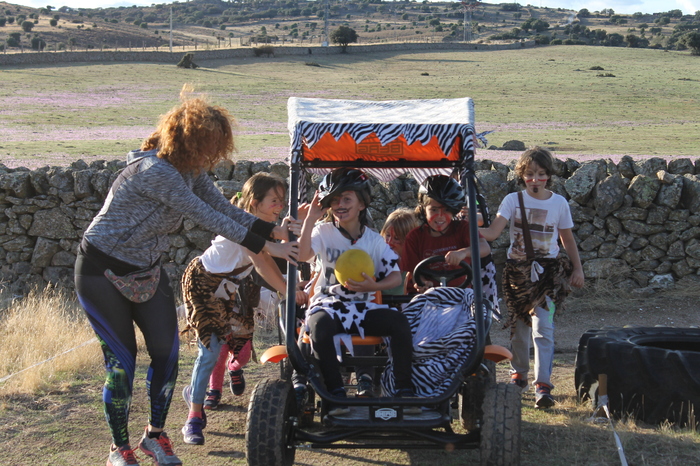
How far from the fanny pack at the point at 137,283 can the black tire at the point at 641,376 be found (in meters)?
3.11

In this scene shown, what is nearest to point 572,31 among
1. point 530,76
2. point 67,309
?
point 530,76

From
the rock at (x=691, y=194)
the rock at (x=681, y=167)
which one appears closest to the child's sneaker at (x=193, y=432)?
the rock at (x=691, y=194)

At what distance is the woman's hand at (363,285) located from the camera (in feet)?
15.3

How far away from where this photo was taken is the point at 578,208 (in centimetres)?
909

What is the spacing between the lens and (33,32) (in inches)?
3059

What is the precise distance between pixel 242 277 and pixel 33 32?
81.5 metres

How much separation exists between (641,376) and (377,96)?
25.3 meters

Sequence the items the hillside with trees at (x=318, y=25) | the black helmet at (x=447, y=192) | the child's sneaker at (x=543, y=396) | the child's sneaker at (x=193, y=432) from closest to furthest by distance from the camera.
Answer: the child's sneaker at (x=193, y=432) → the black helmet at (x=447, y=192) → the child's sneaker at (x=543, y=396) → the hillside with trees at (x=318, y=25)

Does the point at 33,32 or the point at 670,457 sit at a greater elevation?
the point at 33,32

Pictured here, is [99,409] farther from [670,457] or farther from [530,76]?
[530,76]

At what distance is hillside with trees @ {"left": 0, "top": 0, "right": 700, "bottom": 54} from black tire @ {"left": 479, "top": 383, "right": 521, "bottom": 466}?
6034cm

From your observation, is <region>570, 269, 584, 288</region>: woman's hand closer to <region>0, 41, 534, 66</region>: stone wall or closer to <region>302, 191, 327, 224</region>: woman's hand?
<region>302, 191, 327, 224</region>: woman's hand

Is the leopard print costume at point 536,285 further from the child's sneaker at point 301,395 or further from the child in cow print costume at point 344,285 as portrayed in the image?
the child's sneaker at point 301,395

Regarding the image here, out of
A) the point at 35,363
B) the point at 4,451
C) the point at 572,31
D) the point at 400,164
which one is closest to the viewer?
the point at 4,451
